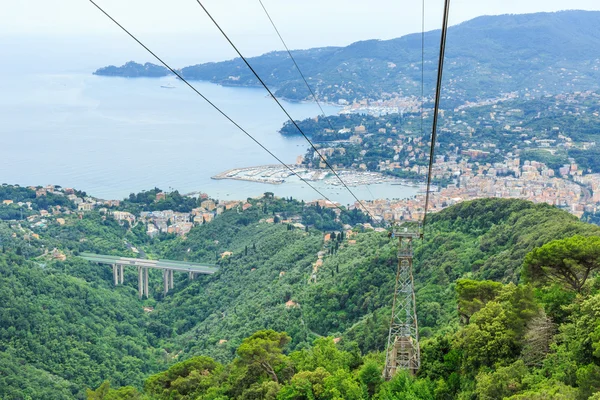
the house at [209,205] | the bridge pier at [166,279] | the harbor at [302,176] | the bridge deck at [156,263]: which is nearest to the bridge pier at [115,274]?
the bridge deck at [156,263]

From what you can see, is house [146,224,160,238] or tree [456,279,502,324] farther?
house [146,224,160,238]

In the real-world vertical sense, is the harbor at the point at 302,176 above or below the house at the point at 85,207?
below

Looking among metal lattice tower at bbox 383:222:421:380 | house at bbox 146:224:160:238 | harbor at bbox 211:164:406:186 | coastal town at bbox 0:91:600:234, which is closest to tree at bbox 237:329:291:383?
metal lattice tower at bbox 383:222:421:380

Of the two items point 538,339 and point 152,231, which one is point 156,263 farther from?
point 538,339

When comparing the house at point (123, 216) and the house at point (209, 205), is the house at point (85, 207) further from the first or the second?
the house at point (209, 205)

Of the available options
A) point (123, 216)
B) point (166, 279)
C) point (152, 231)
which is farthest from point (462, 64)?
point (166, 279)

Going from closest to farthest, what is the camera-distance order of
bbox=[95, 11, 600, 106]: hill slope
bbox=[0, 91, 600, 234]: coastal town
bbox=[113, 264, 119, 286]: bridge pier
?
bbox=[113, 264, 119, 286]: bridge pier, bbox=[0, 91, 600, 234]: coastal town, bbox=[95, 11, 600, 106]: hill slope

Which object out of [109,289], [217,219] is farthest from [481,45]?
[109,289]

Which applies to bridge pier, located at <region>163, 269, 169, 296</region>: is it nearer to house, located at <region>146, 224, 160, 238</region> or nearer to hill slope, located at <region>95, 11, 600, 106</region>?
house, located at <region>146, 224, 160, 238</region>
